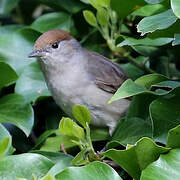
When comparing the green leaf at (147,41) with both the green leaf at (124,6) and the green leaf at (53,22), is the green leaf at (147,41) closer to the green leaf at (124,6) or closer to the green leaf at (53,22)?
the green leaf at (124,6)

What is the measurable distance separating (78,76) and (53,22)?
0.51 m

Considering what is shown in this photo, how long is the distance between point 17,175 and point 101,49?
155 centimetres

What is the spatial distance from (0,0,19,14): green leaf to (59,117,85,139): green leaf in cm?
174

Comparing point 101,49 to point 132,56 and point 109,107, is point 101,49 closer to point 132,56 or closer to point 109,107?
point 132,56

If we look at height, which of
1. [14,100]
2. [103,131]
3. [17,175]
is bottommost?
[103,131]

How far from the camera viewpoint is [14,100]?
2574 millimetres

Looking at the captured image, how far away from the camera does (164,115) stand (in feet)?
6.28

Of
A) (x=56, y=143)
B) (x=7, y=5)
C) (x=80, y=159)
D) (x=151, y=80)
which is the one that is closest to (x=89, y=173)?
(x=80, y=159)

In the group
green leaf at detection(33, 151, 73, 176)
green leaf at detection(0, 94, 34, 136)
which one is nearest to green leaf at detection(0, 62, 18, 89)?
green leaf at detection(0, 94, 34, 136)

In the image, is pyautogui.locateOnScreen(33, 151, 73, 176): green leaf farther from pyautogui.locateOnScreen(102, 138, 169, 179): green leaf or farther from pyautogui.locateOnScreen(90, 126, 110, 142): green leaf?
pyautogui.locateOnScreen(90, 126, 110, 142): green leaf

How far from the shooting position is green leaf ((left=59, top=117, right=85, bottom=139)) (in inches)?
73.6

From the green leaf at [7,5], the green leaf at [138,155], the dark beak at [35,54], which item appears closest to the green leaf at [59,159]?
the green leaf at [138,155]

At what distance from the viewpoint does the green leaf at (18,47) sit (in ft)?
9.13

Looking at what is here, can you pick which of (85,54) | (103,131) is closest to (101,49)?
(85,54)
